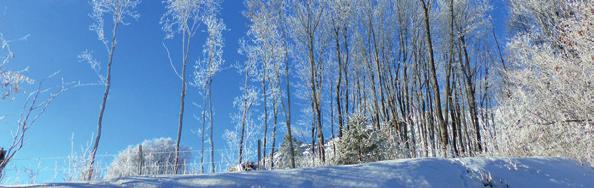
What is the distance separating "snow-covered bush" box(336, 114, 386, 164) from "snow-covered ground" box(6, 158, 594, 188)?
5.09 metres

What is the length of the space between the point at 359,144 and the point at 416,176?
246 inches

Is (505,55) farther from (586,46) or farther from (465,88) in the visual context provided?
(586,46)

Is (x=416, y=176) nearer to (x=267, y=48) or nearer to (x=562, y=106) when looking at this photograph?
(x=562, y=106)

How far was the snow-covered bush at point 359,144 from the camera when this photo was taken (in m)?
9.58

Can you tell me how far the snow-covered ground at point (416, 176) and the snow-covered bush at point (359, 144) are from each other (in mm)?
5088

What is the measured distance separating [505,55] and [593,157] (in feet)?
44.4

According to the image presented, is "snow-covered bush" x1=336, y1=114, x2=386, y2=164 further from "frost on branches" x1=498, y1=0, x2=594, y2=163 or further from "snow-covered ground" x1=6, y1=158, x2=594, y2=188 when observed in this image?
"snow-covered ground" x1=6, y1=158, x2=594, y2=188

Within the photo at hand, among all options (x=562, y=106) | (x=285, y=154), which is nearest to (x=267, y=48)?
(x=285, y=154)

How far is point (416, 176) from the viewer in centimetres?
346

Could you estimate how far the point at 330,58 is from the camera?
1861 cm

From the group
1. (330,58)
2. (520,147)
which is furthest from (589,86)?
(330,58)

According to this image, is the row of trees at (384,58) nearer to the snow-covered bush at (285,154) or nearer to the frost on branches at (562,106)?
the snow-covered bush at (285,154)

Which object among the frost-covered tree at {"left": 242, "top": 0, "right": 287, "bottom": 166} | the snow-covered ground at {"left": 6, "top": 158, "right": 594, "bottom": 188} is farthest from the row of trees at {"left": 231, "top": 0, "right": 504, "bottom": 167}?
the snow-covered ground at {"left": 6, "top": 158, "right": 594, "bottom": 188}

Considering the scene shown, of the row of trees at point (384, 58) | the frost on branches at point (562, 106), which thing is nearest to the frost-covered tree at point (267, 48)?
the row of trees at point (384, 58)
